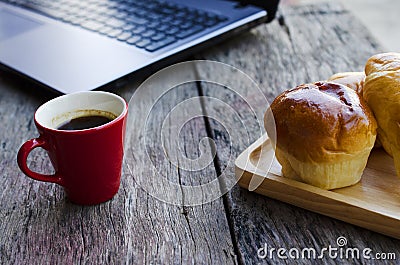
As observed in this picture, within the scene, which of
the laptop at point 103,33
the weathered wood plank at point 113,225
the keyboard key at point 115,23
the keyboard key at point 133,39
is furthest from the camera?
the keyboard key at point 115,23

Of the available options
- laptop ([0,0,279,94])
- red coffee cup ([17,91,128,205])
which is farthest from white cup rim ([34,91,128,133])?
laptop ([0,0,279,94])

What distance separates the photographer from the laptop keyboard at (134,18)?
1205mm

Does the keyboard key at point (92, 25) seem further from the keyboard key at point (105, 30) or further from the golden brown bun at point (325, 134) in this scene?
the golden brown bun at point (325, 134)

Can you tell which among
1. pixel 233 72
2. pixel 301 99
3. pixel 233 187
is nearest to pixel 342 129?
pixel 301 99

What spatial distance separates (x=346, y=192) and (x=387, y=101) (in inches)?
5.6

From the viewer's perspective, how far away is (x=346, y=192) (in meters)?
0.75

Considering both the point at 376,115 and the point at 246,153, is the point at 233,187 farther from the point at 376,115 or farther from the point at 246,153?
the point at 376,115

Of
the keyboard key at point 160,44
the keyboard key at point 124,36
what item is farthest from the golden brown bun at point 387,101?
the keyboard key at point 124,36

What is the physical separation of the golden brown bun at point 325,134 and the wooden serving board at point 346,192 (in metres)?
0.02

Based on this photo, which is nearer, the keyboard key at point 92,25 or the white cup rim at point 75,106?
the white cup rim at point 75,106

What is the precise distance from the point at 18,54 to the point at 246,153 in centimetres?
62

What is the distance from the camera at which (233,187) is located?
0.80m

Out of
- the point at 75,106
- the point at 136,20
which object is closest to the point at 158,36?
the point at 136,20

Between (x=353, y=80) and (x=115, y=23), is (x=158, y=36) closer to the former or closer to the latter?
(x=115, y=23)
